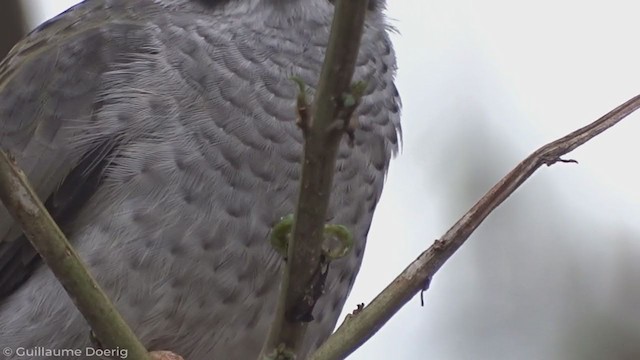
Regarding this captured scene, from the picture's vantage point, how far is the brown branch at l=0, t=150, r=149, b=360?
110 cm

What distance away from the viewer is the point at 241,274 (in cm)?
199

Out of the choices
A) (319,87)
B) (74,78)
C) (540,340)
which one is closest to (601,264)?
(540,340)

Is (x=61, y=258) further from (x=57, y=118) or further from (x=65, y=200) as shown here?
(x=57, y=118)

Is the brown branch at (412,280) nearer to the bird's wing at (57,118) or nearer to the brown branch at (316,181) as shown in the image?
the brown branch at (316,181)

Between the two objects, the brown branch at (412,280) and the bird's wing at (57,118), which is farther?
the bird's wing at (57,118)

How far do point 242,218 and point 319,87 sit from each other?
0.91m

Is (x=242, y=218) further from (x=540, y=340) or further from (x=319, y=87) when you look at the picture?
(x=540, y=340)

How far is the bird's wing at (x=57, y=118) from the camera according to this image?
77.4 inches

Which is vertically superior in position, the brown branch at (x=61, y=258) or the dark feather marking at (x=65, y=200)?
the brown branch at (x=61, y=258)

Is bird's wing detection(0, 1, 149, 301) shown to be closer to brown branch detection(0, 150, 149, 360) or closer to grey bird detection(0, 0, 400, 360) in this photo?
grey bird detection(0, 0, 400, 360)

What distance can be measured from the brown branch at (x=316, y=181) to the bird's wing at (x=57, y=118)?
86 centimetres

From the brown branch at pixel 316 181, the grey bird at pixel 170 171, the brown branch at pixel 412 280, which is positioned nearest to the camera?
the brown branch at pixel 316 181

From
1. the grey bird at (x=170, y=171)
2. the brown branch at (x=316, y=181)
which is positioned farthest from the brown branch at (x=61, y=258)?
the grey bird at (x=170, y=171)

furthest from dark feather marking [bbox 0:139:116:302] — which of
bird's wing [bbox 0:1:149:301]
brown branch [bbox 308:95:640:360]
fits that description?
brown branch [bbox 308:95:640:360]
